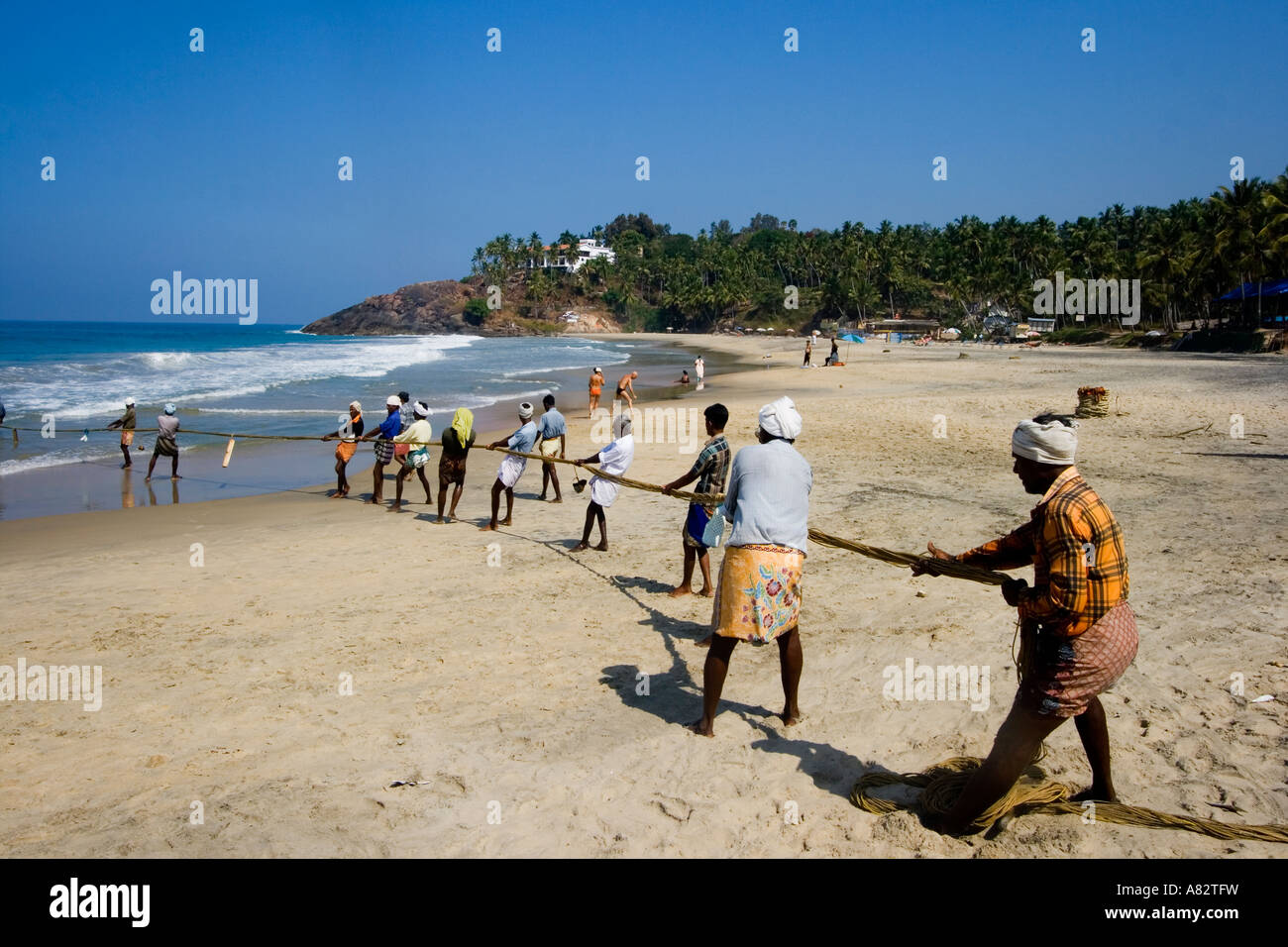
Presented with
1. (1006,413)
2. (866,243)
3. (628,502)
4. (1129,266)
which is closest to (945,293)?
(866,243)

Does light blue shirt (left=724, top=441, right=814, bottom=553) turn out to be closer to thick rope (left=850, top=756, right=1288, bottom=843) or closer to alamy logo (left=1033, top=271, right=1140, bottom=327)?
thick rope (left=850, top=756, right=1288, bottom=843)

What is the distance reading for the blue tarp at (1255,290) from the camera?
43.3m

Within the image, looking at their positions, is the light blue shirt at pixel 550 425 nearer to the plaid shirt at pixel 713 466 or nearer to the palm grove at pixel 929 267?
the plaid shirt at pixel 713 466

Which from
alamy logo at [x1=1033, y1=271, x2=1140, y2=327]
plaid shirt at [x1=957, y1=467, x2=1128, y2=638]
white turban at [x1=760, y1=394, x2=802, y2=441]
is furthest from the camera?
alamy logo at [x1=1033, y1=271, x2=1140, y2=327]

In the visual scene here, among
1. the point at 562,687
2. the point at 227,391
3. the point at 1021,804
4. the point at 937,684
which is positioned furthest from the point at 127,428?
the point at 227,391

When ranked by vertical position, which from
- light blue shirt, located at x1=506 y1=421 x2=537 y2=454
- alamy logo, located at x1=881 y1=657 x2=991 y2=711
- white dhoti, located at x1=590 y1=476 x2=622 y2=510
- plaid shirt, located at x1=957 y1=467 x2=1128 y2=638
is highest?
light blue shirt, located at x1=506 y1=421 x2=537 y2=454

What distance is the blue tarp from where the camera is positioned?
43.3 meters

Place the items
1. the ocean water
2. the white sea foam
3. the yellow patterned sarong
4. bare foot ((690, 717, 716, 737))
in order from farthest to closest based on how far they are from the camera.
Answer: the white sea foam, the ocean water, bare foot ((690, 717, 716, 737)), the yellow patterned sarong

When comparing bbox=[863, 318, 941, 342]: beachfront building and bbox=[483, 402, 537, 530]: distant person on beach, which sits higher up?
bbox=[863, 318, 941, 342]: beachfront building

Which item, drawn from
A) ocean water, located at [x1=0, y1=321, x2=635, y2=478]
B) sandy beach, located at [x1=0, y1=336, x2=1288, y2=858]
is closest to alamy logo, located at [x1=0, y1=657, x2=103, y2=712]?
sandy beach, located at [x1=0, y1=336, x2=1288, y2=858]

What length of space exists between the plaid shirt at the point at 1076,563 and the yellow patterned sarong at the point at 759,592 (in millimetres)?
1392

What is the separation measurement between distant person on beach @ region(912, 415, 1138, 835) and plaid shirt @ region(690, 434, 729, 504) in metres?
3.50
